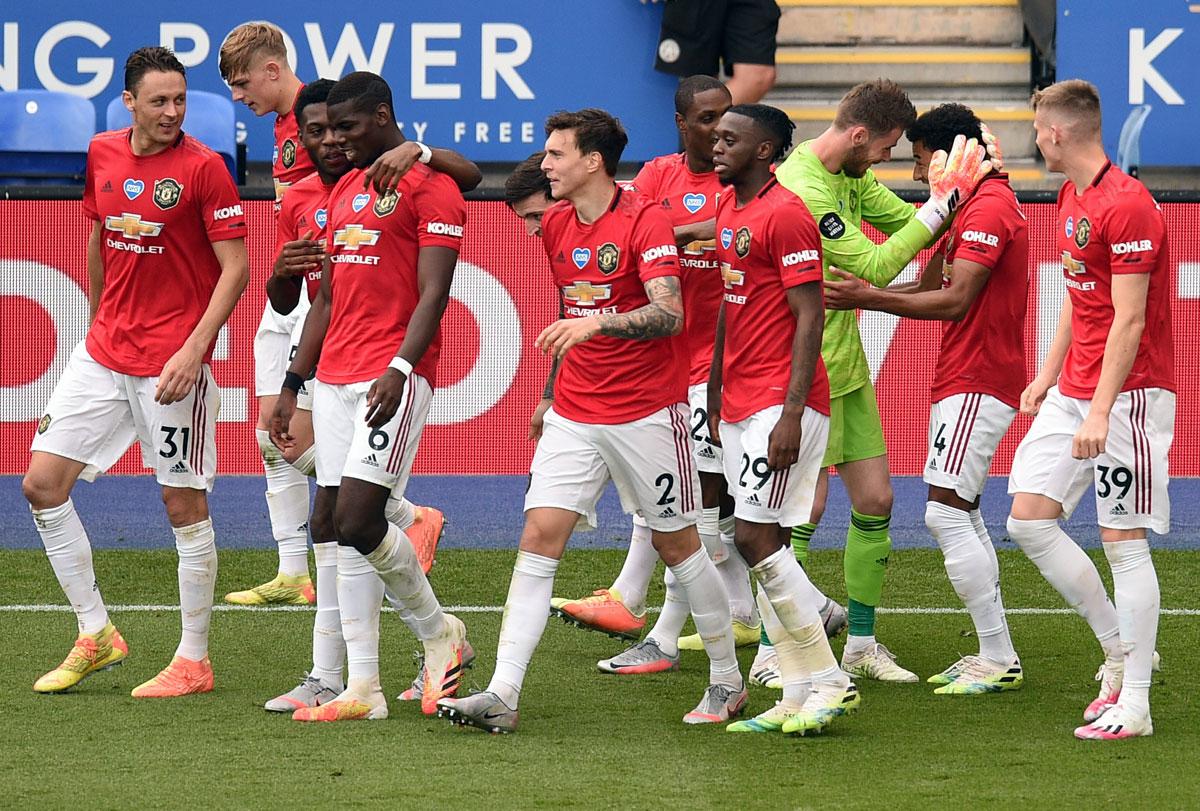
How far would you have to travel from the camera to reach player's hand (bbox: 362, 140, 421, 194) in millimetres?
5344

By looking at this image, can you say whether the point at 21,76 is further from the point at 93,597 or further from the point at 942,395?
the point at 942,395

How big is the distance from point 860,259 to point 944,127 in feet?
2.01

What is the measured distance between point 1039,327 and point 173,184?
5.84 metres

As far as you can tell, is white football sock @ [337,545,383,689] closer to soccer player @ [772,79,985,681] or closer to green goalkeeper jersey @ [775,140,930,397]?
soccer player @ [772,79,985,681]

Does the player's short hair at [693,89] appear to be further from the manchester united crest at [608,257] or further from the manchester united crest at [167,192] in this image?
the manchester united crest at [167,192]

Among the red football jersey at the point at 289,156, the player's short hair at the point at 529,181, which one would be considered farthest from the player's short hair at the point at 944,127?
the red football jersey at the point at 289,156

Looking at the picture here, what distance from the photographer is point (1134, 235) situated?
5.15 metres

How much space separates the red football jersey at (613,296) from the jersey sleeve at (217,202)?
49.4 inches

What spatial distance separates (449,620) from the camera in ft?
19.0

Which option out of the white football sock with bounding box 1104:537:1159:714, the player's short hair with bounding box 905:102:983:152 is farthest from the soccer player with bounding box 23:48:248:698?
the white football sock with bounding box 1104:537:1159:714

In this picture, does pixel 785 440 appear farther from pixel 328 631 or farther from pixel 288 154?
pixel 288 154

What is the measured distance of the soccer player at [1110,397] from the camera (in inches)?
203

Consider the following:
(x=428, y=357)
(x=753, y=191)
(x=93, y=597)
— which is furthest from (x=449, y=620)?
(x=753, y=191)

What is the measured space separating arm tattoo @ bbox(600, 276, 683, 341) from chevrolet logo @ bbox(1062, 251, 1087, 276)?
1.25 metres
